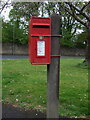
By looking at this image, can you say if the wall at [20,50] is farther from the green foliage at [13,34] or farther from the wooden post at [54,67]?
the wooden post at [54,67]

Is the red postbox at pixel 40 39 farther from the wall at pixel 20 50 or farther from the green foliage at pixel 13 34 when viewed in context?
the green foliage at pixel 13 34

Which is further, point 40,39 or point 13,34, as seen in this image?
point 13,34

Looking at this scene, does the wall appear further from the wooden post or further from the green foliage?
the wooden post

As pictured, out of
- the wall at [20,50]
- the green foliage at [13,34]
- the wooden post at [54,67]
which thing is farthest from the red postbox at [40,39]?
the green foliage at [13,34]

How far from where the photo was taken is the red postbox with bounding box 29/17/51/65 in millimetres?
3066

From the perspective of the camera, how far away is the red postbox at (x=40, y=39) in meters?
3.07

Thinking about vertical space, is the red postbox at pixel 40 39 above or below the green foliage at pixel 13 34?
below

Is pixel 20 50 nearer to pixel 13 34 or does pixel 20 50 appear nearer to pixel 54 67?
pixel 13 34

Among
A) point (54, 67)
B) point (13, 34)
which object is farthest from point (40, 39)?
point (13, 34)

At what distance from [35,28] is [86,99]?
326 cm

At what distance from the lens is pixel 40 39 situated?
310cm

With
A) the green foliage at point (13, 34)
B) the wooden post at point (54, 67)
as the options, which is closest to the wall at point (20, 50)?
the green foliage at point (13, 34)

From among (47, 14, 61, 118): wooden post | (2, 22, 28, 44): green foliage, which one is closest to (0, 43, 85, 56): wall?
(2, 22, 28, 44): green foliage

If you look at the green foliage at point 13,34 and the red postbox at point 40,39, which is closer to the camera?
the red postbox at point 40,39
